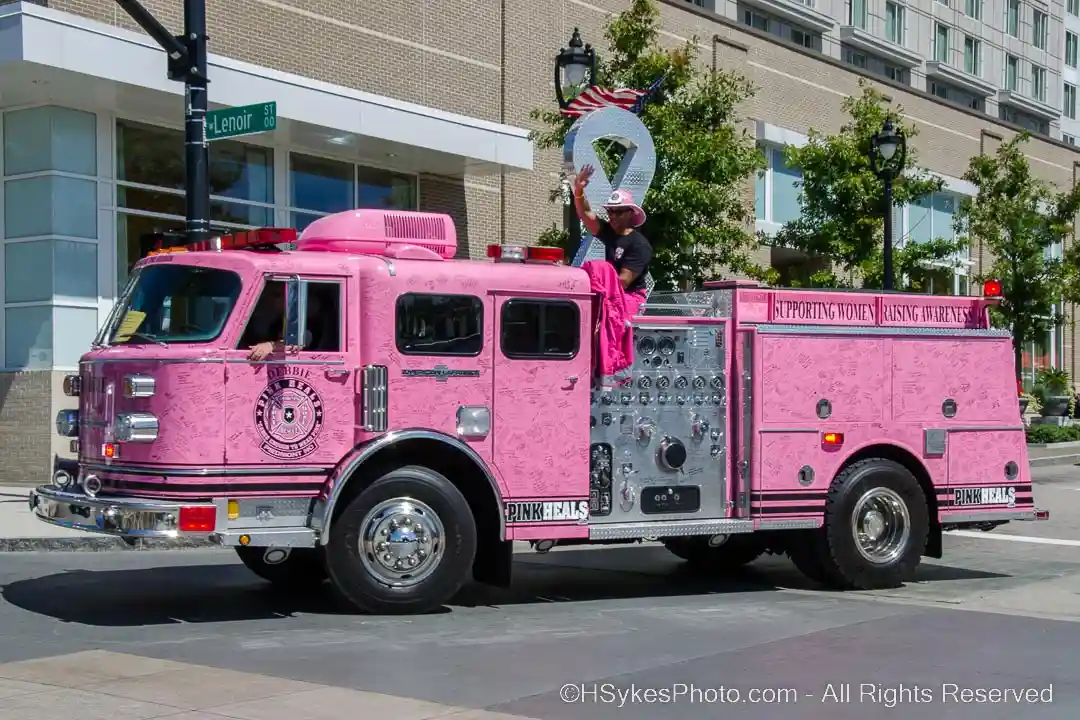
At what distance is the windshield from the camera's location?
31.7 feet

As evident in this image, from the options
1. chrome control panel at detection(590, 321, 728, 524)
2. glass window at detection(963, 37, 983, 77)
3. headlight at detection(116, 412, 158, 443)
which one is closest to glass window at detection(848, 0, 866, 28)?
glass window at detection(963, 37, 983, 77)

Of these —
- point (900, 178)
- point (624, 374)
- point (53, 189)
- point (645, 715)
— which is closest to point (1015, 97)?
point (900, 178)

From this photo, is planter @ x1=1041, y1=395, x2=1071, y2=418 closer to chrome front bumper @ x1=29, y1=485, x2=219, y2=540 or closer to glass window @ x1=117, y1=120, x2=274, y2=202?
glass window @ x1=117, y1=120, x2=274, y2=202

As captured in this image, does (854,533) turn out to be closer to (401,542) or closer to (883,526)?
(883,526)

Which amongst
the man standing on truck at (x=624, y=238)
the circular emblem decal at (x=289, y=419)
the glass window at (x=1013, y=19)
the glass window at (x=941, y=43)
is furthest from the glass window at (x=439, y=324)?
the glass window at (x=1013, y=19)

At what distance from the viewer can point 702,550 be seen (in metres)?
13.2

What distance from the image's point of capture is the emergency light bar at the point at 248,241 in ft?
32.5

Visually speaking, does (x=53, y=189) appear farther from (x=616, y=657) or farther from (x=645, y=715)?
(x=645, y=715)

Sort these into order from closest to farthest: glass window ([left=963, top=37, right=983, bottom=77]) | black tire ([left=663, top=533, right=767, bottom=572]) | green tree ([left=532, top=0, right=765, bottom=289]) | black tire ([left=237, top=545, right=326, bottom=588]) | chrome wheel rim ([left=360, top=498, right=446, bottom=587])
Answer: chrome wheel rim ([left=360, top=498, right=446, bottom=587]) → black tire ([left=237, top=545, right=326, bottom=588]) → black tire ([left=663, top=533, right=767, bottom=572]) → green tree ([left=532, top=0, right=765, bottom=289]) → glass window ([left=963, top=37, right=983, bottom=77])

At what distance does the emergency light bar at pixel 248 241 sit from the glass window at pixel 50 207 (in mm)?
11443

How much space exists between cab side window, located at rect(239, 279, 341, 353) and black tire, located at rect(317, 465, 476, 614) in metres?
1.05

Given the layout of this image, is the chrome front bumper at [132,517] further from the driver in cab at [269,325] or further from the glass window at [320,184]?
the glass window at [320,184]

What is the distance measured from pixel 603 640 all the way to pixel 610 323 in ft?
8.34

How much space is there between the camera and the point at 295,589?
37.1ft
